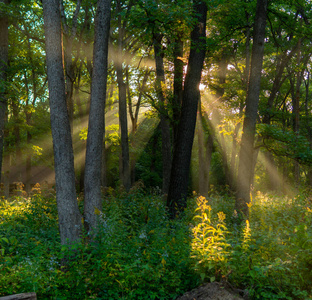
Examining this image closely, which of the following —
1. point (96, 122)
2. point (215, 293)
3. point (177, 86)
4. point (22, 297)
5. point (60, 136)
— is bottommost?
point (215, 293)

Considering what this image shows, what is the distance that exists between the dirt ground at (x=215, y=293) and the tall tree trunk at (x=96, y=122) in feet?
9.20

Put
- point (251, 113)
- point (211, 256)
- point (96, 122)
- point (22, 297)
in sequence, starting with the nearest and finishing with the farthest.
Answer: point (22, 297), point (211, 256), point (96, 122), point (251, 113)

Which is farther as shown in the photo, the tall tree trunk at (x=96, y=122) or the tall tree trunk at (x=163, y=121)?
the tall tree trunk at (x=163, y=121)

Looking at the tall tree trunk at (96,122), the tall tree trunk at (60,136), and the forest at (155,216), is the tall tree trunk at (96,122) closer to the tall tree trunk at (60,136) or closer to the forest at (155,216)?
the forest at (155,216)

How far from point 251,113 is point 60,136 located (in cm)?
645

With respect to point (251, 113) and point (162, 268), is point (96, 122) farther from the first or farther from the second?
point (251, 113)

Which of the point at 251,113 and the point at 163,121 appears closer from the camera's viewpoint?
the point at 251,113

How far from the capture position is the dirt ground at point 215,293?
181 inches

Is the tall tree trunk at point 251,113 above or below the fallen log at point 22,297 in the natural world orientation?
above

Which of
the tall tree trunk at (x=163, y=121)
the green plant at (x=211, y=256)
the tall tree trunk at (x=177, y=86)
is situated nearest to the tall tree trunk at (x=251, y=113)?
the tall tree trunk at (x=177, y=86)

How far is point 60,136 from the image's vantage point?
252 inches

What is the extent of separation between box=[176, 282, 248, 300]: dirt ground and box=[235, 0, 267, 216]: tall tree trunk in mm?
5732

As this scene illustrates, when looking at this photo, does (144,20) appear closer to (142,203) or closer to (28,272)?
(142,203)

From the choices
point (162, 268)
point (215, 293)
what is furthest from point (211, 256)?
point (162, 268)
